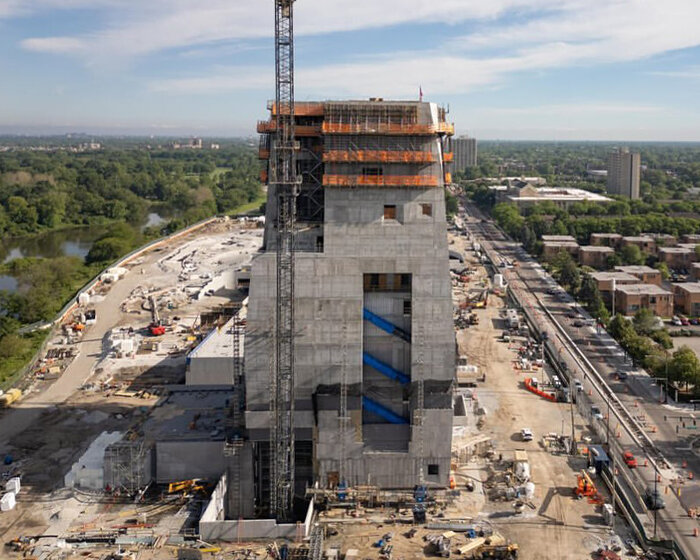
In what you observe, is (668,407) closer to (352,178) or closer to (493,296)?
(352,178)

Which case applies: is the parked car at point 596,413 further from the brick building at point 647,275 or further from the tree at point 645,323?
the brick building at point 647,275

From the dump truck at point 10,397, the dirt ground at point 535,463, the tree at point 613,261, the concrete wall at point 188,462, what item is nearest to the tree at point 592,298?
the dirt ground at point 535,463

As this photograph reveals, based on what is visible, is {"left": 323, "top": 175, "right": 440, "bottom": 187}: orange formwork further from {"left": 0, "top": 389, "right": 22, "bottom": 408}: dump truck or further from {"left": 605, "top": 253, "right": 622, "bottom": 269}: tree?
{"left": 605, "top": 253, "right": 622, "bottom": 269}: tree

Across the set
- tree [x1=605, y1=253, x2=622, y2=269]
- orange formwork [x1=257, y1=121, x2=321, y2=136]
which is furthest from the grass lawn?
tree [x1=605, y1=253, x2=622, y2=269]

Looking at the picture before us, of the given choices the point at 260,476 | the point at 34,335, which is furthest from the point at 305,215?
the point at 34,335

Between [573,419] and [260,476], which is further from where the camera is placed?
[573,419]

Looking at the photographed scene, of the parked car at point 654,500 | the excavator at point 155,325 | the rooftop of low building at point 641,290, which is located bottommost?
the parked car at point 654,500

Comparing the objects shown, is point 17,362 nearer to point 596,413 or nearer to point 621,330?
point 596,413
